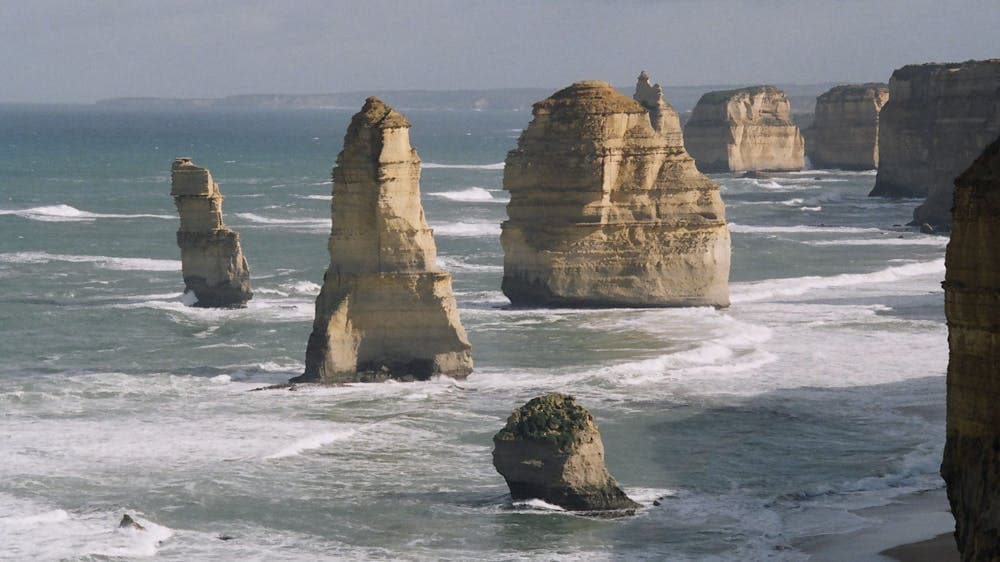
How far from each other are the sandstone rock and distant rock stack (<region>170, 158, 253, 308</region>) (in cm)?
2073

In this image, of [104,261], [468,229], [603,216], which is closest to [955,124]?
[468,229]

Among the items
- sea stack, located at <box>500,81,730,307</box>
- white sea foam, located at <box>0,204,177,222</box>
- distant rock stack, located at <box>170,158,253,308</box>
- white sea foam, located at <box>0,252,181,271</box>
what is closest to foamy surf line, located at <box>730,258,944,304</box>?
sea stack, located at <box>500,81,730,307</box>

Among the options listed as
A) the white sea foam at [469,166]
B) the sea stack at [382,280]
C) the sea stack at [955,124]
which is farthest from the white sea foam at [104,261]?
the white sea foam at [469,166]

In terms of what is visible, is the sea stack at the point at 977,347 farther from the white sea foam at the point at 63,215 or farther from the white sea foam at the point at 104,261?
the white sea foam at the point at 63,215

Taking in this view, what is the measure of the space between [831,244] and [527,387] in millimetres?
32526

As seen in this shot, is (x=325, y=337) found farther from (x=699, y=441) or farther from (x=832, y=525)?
(x=832, y=525)

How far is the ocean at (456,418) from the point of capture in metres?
23.5

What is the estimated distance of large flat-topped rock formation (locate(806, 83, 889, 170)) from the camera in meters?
113

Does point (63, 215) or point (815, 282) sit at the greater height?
point (815, 282)

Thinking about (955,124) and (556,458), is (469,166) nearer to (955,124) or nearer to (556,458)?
(955,124)

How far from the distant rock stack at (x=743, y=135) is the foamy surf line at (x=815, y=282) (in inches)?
2428

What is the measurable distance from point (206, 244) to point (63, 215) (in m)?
35.0

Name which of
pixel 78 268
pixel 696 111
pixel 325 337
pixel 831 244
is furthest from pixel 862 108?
pixel 325 337

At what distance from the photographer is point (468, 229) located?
70000 millimetres
